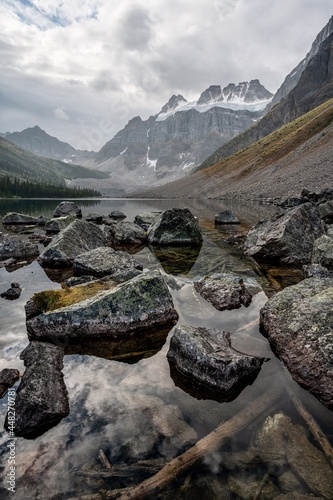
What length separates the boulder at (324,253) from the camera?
13.5m

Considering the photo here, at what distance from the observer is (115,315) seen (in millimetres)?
9102

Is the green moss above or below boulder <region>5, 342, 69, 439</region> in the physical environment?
above

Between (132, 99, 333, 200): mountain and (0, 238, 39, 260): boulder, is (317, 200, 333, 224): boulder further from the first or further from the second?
(132, 99, 333, 200): mountain

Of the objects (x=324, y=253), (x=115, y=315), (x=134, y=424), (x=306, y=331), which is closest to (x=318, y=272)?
(x=324, y=253)

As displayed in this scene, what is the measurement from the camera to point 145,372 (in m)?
7.19

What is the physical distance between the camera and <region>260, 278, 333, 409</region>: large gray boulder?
6.39m

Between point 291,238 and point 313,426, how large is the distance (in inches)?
523

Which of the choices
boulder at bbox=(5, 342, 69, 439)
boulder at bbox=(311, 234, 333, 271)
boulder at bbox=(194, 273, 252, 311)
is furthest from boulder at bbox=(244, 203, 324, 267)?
boulder at bbox=(5, 342, 69, 439)

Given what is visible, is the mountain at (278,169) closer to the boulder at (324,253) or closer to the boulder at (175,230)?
the boulder at (175,230)

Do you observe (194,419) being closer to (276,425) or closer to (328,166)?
(276,425)

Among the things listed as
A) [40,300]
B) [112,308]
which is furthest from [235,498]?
[40,300]

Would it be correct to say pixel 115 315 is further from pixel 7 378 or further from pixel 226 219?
pixel 226 219

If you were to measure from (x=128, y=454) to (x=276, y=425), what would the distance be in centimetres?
282

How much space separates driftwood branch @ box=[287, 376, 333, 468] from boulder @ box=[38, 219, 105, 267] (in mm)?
13925
